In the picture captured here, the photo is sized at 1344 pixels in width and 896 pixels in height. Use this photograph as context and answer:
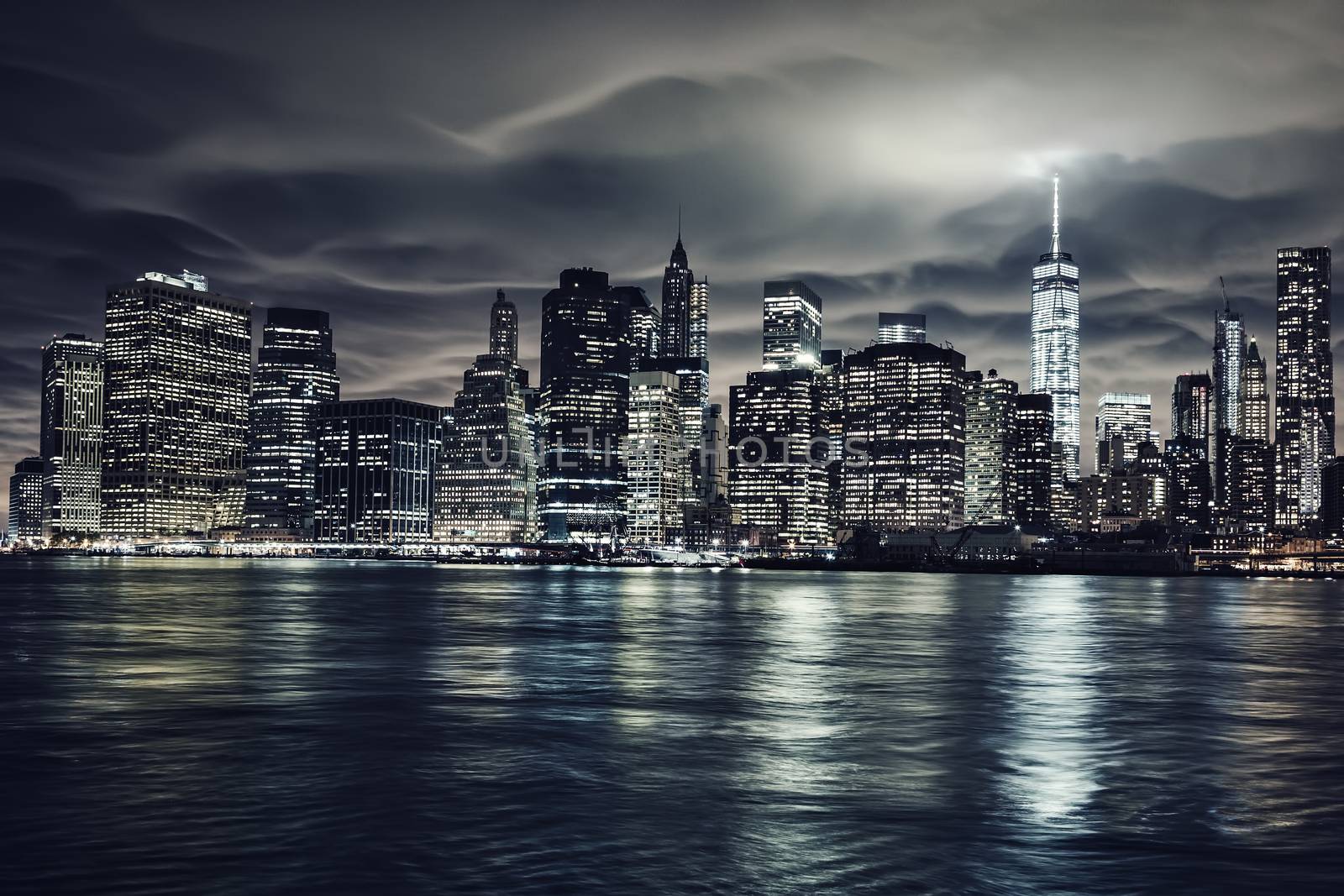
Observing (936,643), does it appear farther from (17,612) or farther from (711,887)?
(17,612)

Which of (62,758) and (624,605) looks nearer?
(62,758)

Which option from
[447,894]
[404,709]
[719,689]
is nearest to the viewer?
[447,894]

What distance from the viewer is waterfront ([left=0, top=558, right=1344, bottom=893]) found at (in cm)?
2453

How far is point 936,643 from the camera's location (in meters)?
82.6

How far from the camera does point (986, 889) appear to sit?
2300cm

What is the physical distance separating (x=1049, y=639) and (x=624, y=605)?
5518cm

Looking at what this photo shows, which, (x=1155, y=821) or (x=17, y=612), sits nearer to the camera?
A: (x=1155, y=821)

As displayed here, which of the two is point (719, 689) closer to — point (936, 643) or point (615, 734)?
point (615, 734)

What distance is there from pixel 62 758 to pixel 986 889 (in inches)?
1057

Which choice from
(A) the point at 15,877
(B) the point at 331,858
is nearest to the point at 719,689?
(B) the point at 331,858

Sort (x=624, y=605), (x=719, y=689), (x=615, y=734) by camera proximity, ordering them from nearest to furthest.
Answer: (x=615, y=734), (x=719, y=689), (x=624, y=605)

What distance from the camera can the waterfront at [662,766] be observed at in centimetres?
2453

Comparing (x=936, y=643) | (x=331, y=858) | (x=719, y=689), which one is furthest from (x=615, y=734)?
(x=936, y=643)

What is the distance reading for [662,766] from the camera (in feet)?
117
